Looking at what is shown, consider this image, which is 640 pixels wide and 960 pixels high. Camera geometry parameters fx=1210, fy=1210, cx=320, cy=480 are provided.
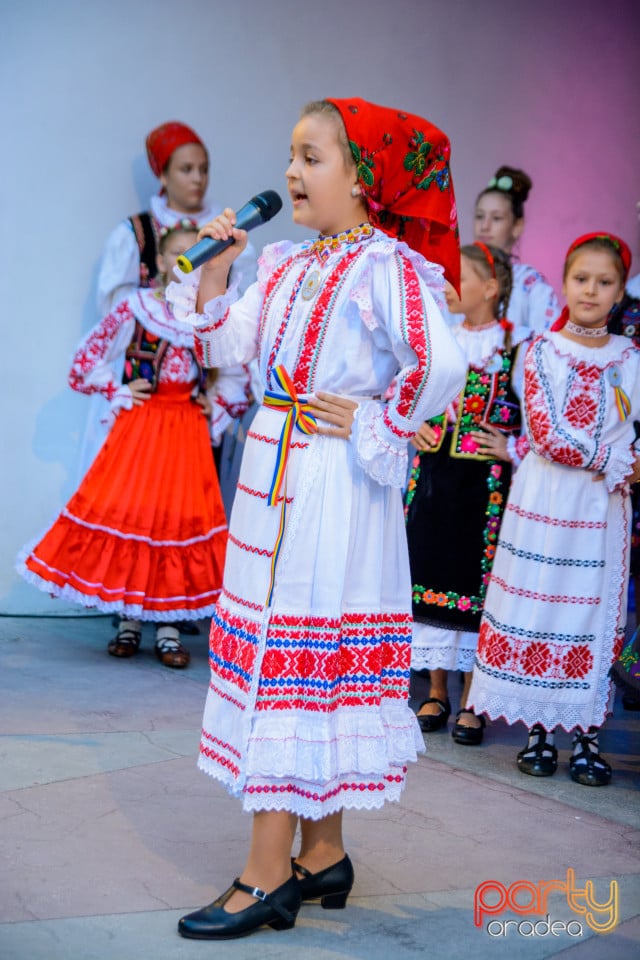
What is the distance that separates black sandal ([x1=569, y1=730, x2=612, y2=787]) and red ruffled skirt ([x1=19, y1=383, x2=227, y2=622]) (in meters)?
1.46

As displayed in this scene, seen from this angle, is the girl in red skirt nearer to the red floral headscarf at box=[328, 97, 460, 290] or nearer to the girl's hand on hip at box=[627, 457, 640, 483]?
the girl's hand on hip at box=[627, 457, 640, 483]

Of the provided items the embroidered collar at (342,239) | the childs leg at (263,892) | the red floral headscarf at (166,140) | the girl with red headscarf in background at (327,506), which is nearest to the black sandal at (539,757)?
the girl with red headscarf in background at (327,506)

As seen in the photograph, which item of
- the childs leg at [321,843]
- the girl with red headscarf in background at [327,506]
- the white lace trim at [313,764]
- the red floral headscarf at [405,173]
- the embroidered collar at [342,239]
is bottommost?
the childs leg at [321,843]

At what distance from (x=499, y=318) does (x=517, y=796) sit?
5.02 ft

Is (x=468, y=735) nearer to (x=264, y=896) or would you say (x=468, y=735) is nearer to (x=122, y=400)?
(x=264, y=896)

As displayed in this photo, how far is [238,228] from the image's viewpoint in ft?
7.43

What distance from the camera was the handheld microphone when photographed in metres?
2.15

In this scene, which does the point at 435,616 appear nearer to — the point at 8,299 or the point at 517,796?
the point at 517,796

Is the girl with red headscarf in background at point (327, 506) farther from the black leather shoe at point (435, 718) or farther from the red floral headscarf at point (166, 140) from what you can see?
the red floral headscarf at point (166, 140)

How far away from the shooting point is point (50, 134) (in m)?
4.66

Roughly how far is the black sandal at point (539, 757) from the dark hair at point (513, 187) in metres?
2.30

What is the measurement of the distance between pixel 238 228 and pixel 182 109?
2.92 meters

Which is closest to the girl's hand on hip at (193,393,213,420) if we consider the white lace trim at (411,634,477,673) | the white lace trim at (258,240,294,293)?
the white lace trim at (411,634,477,673)

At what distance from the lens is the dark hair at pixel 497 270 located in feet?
12.5
